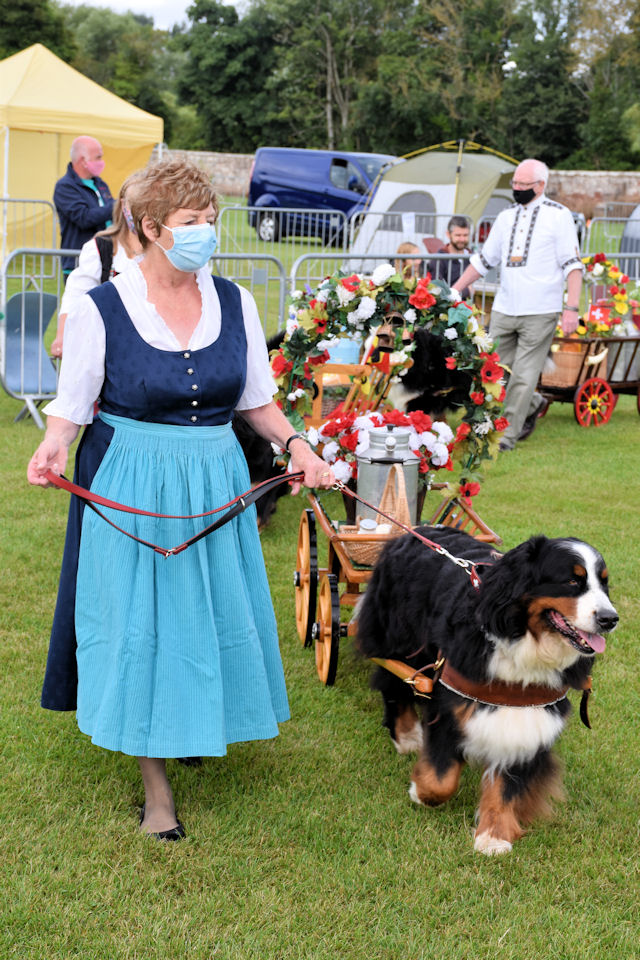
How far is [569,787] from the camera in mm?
3693

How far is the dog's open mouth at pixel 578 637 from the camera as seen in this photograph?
286cm

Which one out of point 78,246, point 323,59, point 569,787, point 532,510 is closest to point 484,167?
point 78,246

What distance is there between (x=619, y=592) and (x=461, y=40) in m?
43.6

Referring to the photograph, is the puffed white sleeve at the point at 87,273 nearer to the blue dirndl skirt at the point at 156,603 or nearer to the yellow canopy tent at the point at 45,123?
the blue dirndl skirt at the point at 156,603

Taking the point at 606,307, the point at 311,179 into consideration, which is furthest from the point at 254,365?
the point at 311,179

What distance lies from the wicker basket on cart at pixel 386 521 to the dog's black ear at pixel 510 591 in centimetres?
124

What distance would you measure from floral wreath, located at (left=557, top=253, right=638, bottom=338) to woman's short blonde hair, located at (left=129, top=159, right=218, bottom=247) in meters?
6.79

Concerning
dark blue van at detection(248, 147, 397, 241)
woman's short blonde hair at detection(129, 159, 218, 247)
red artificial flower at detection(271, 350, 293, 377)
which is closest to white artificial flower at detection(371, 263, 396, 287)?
red artificial flower at detection(271, 350, 293, 377)

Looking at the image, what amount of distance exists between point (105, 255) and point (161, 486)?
8.18 ft

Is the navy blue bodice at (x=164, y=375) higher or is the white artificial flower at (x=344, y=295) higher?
the white artificial flower at (x=344, y=295)

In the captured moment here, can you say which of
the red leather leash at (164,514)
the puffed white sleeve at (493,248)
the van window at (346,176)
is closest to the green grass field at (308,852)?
the red leather leash at (164,514)

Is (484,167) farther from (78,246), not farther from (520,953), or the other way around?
(520,953)

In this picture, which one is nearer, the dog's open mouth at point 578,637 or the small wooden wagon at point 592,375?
the dog's open mouth at point 578,637

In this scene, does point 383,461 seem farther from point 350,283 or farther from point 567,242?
point 567,242
